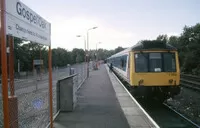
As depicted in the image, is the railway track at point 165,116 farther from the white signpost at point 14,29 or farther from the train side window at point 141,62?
the white signpost at point 14,29

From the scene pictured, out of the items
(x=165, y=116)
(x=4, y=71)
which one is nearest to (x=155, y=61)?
(x=165, y=116)

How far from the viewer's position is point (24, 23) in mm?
4375

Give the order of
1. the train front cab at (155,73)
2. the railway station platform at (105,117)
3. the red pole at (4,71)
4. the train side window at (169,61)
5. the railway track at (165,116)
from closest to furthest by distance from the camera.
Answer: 1. the red pole at (4,71)
2. the railway station platform at (105,117)
3. the railway track at (165,116)
4. the train front cab at (155,73)
5. the train side window at (169,61)

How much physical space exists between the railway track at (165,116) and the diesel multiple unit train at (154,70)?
74 centimetres

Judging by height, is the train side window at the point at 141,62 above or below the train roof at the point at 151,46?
below

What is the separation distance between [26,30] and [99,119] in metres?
5.16

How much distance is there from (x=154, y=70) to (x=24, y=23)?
1079cm

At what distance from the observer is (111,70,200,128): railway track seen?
1127 centimetres

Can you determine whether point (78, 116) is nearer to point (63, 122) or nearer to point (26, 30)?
point (63, 122)

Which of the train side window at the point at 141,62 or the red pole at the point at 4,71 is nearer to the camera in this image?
the red pole at the point at 4,71

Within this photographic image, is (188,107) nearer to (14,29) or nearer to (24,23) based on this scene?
(24,23)

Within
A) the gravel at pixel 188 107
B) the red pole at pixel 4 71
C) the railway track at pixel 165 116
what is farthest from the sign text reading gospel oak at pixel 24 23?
the gravel at pixel 188 107

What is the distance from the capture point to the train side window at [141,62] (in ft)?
47.3

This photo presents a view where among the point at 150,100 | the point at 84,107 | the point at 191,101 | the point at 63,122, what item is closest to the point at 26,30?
the point at 63,122
